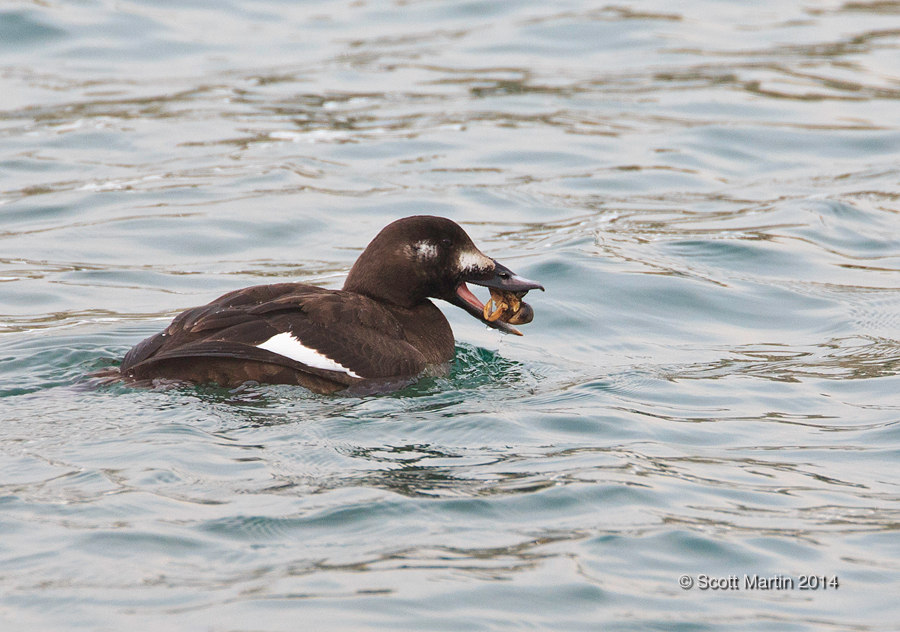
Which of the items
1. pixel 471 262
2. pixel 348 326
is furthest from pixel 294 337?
pixel 471 262

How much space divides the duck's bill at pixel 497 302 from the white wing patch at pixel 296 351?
99 cm

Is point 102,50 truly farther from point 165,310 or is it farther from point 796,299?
point 796,299

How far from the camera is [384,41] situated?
14953mm

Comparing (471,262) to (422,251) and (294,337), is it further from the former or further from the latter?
(294,337)

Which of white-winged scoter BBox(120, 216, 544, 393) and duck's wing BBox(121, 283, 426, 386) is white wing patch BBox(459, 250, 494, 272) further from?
duck's wing BBox(121, 283, 426, 386)

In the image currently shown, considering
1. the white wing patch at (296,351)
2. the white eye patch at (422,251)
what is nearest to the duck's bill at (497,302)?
the white eye patch at (422,251)

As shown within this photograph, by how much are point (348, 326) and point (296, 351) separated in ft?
1.00

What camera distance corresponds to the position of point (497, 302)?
6273mm

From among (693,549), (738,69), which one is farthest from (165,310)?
(738,69)

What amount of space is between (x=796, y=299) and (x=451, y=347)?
9.58ft

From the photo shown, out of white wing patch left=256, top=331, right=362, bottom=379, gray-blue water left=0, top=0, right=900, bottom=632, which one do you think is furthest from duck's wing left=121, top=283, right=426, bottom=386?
gray-blue water left=0, top=0, right=900, bottom=632

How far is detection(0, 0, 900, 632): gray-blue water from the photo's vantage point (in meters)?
3.86

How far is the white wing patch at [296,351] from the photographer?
214 inches

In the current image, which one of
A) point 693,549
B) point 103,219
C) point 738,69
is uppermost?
point 738,69
